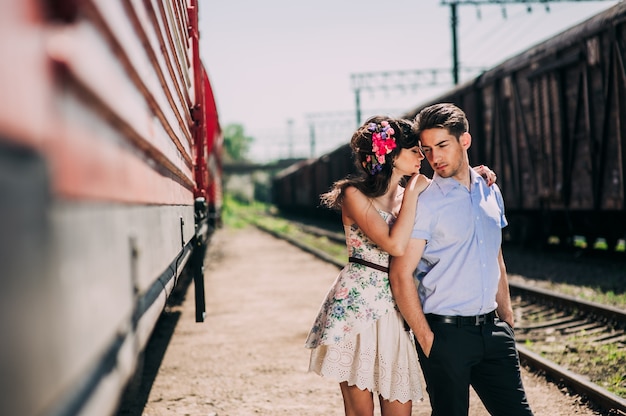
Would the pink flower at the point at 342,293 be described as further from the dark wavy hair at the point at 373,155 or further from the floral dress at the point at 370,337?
the dark wavy hair at the point at 373,155

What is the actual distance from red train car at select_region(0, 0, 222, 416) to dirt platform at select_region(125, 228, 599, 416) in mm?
2811

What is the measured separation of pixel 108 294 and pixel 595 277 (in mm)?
9616

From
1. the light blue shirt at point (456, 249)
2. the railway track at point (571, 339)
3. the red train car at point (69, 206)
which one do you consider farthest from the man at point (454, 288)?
the railway track at point (571, 339)

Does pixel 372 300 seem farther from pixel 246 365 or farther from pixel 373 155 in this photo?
pixel 246 365

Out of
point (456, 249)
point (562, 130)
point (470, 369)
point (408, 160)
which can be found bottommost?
point (470, 369)

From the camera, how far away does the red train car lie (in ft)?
2.49

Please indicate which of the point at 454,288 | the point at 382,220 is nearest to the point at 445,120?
the point at 382,220

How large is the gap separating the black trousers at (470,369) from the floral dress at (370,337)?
0.16m

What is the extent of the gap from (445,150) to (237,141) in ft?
415

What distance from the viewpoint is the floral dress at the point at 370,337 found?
284cm

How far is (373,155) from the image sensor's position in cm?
292

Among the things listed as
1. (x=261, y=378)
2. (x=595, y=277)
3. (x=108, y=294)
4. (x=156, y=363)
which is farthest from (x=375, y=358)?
(x=595, y=277)

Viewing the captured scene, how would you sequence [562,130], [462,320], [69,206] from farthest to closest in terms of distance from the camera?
1. [562,130]
2. [462,320]
3. [69,206]

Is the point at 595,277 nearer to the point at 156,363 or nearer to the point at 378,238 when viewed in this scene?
the point at 156,363
